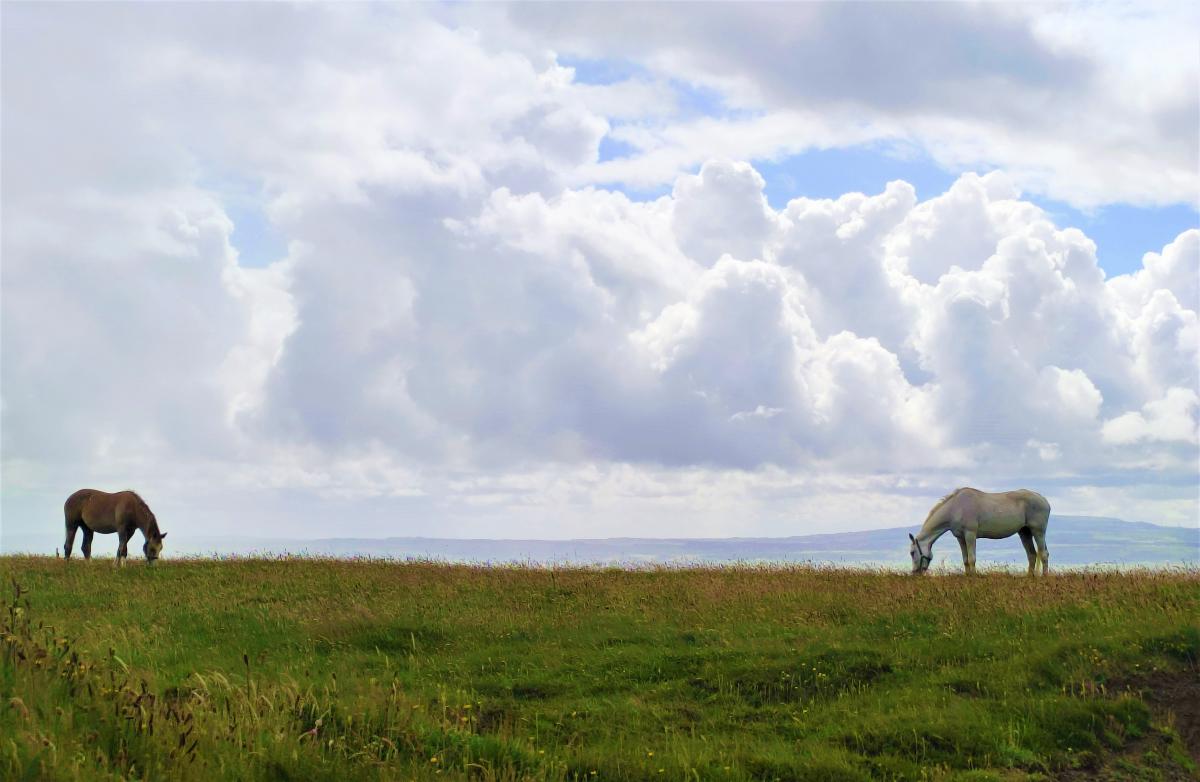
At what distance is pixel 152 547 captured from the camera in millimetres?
31219

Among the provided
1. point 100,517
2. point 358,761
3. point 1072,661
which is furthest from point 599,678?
point 100,517

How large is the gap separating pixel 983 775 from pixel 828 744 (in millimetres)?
1862

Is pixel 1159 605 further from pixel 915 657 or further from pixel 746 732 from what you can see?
pixel 746 732

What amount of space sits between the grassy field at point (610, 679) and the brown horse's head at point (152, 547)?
6707 millimetres

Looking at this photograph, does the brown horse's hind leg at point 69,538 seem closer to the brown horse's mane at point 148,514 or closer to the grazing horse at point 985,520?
the brown horse's mane at point 148,514

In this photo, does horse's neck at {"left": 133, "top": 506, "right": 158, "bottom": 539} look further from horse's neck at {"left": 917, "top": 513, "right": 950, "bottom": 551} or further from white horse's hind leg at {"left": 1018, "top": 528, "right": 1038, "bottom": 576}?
white horse's hind leg at {"left": 1018, "top": 528, "right": 1038, "bottom": 576}

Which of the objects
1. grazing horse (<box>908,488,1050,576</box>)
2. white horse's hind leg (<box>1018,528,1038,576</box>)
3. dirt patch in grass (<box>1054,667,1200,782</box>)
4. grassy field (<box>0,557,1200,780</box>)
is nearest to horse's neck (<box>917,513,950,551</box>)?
grazing horse (<box>908,488,1050,576</box>)

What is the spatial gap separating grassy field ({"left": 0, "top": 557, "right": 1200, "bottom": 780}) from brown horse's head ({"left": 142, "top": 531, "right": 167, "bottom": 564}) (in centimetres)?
671

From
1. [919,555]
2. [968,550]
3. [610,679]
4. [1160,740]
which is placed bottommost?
[1160,740]

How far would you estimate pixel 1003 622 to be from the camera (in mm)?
17562

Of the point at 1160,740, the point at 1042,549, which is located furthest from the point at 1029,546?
the point at 1160,740

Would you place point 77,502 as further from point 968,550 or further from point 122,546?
point 968,550

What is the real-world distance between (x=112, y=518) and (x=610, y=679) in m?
23.8

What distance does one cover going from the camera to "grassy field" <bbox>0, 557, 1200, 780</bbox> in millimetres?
9836
